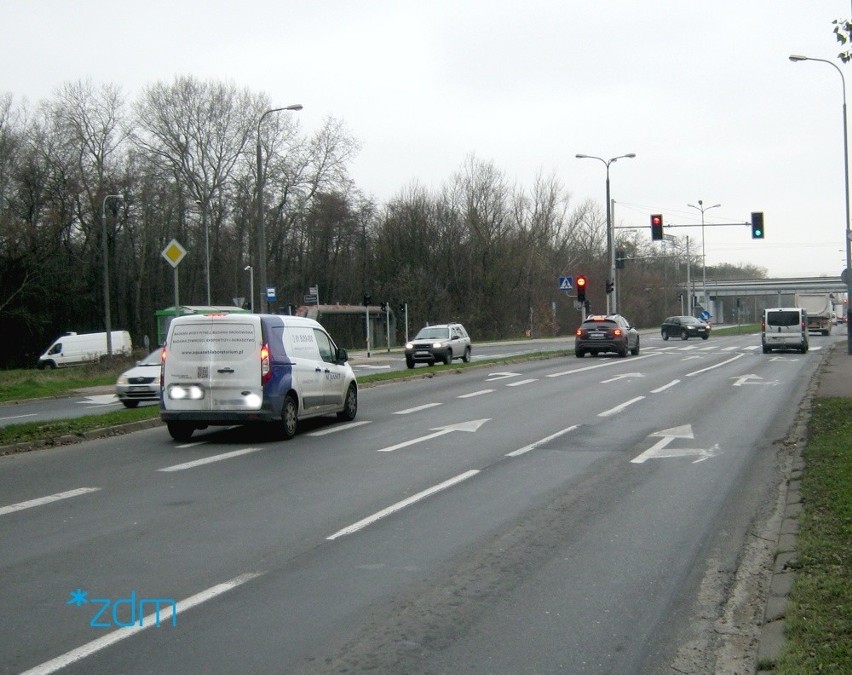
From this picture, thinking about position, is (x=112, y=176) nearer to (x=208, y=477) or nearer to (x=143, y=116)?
(x=143, y=116)

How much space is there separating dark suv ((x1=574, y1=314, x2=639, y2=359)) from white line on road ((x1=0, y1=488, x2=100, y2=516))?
31.1m

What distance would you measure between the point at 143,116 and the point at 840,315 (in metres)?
88.3

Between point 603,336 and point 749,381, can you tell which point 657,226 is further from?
point 749,381

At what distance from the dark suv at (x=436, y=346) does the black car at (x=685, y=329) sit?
32.3 meters

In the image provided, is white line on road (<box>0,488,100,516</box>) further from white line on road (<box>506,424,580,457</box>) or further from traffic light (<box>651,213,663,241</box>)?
traffic light (<box>651,213,663,241</box>)

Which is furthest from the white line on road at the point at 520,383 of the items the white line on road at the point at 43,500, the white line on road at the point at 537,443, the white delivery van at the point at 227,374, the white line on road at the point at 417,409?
the white line on road at the point at 43,500

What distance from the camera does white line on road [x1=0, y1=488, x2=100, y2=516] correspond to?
9.34 m

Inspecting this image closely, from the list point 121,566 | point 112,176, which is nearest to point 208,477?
point 121,566

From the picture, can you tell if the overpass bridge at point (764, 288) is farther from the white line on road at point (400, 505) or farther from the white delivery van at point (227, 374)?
the white line on road at point (400, 505)

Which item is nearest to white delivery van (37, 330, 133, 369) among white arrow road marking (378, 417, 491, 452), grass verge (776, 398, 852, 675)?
white arrow road marking (378, 417, 491, 452)

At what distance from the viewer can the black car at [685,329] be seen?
6856 cm

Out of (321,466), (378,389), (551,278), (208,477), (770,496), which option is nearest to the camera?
(770,496)

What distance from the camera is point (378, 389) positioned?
25.2 metres
